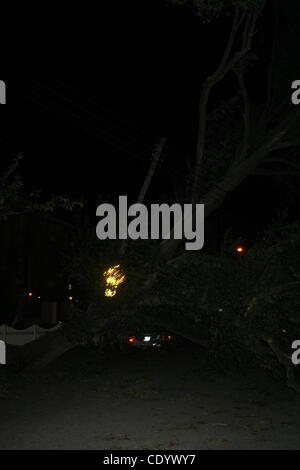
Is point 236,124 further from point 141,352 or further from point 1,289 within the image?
point 1,289

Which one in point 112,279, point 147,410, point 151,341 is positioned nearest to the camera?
point 147,410

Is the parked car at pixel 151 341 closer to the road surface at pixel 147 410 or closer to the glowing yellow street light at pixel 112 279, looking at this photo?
the road surface at pixel 147 410

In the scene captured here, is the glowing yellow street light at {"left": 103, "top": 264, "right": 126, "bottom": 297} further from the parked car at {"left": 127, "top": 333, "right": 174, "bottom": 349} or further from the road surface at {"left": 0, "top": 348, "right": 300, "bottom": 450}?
the parked car at {"left": 127, "top": 333, "right": 174, "bottom": 349}

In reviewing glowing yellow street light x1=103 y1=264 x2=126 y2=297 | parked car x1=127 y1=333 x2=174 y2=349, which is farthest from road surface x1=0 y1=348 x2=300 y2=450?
parked car x1=127 y1=333 x2=174 y2=349

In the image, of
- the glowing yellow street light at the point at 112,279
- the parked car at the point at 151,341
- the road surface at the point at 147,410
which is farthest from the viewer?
the parked car at the point at 151,341

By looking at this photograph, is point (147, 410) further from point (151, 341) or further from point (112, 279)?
point (151, 341)

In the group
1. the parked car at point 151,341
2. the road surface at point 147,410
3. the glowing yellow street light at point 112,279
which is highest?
the parked car at point 151,341

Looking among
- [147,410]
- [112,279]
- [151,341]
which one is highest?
[151,341]

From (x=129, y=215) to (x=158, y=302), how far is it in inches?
95.0

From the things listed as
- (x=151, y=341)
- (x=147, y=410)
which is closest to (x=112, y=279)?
(x=147, y=410)

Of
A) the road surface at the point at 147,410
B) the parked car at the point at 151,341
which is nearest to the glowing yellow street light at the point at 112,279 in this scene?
the road surface at the point at 147,410

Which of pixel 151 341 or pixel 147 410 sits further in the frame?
pixel 151 341
